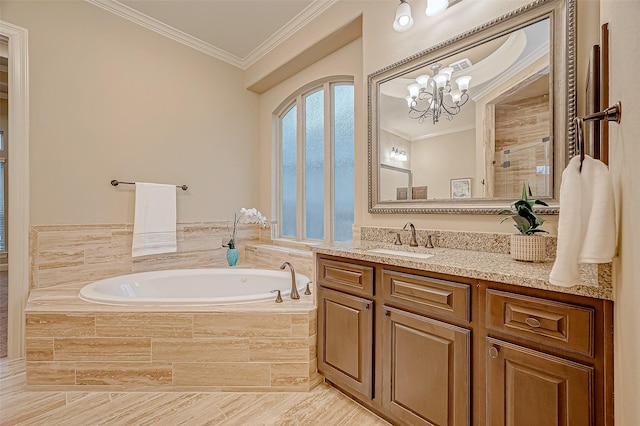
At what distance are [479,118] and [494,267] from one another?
0.93 metres

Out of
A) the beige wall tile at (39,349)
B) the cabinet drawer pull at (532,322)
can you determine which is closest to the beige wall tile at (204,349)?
the beige wall tile at (39,349)

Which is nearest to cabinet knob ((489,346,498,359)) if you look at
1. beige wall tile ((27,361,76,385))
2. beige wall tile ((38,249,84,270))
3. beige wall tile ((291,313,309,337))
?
beige wall tile ((291,313,309,337))

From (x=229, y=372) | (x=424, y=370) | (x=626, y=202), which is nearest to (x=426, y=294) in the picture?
(x=424, y=370)

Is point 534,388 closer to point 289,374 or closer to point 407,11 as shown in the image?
point 289,374

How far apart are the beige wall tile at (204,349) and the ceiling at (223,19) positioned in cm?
262

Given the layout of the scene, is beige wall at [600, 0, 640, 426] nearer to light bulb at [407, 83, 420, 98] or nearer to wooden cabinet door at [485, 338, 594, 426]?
wooden cabinet door at [485, 338, 594, 426]

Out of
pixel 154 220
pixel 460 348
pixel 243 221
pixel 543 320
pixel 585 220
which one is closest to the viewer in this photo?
pixel 585 220

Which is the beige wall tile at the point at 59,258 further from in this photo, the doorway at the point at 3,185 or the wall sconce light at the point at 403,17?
the wall sconce light at the point at 403,17

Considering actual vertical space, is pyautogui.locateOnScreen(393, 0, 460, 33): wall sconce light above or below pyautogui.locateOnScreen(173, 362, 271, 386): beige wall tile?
above

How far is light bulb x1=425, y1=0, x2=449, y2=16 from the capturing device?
1.76 metres

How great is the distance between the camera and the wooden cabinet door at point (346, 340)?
5.36ft

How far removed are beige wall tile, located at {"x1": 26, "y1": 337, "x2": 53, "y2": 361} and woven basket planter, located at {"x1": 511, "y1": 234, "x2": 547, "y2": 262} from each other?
2658mm

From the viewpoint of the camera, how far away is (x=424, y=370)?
1380mm

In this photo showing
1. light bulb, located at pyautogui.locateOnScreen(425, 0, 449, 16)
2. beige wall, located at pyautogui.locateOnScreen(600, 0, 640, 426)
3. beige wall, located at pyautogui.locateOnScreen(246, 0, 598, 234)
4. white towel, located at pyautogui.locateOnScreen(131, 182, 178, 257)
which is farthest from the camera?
white towel, located at pyautogui.locateOnScreen(131, 182, 178, 257)
